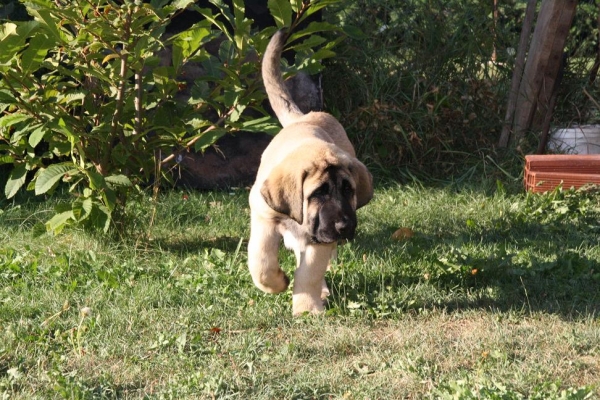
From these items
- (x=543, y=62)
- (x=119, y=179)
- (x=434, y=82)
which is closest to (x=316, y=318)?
(x=119, y=179)

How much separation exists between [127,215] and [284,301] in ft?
4.69

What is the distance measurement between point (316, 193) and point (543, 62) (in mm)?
4274

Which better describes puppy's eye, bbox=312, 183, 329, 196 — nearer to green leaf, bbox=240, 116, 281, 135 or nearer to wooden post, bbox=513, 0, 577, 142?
green leaf, bbox=240, 116, 281, 135

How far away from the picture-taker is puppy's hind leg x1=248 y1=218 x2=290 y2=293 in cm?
438

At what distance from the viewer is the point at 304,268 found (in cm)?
438

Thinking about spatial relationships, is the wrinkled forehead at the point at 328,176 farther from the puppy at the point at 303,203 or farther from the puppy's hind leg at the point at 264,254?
the puppy's hind leg at the point at 264,254

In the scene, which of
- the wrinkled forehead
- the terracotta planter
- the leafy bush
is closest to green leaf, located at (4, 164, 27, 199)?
the leafy bush

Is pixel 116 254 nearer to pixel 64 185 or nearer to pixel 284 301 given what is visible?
pixel 284 301

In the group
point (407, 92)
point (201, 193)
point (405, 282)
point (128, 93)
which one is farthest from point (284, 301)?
point (407, 92)

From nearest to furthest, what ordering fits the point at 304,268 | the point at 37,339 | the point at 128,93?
the point at 37,339 → the point at 304,268 → the point at 128,93

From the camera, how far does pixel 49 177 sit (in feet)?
16.0

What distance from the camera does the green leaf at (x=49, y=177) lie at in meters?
4.80

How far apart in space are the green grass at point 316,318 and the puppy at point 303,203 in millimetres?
194

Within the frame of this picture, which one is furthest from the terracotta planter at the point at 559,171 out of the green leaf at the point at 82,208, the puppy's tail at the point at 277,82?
the green leaf at the point at 82,208
